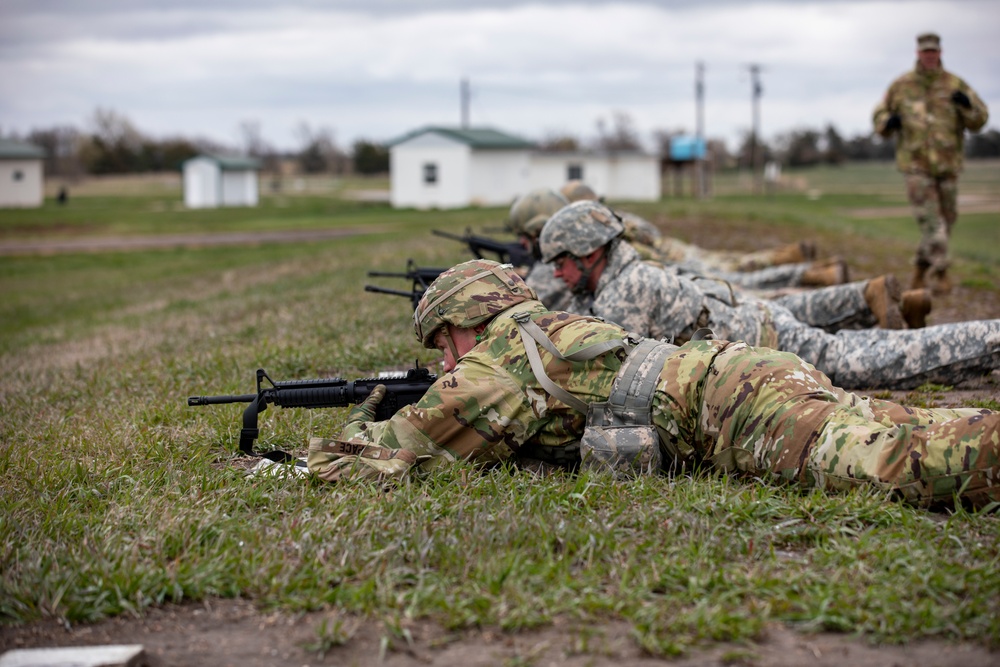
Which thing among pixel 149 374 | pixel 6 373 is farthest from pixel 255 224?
pixel 149 374

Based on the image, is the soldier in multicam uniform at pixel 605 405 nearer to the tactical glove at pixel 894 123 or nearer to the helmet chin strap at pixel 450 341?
the helmet chin strap at pixel 450 341

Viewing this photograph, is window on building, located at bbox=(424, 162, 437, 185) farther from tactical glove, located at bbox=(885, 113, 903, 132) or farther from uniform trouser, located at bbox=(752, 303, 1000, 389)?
uniform trouser, located at bbox=(752, 303, 1000, 389)

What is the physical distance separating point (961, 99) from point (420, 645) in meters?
10.2

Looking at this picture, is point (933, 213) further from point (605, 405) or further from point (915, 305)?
point (605, 405)

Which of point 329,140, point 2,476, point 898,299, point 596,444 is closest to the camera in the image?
point 596,444

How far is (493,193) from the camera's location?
147ft

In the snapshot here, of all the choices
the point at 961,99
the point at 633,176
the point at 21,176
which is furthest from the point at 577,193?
the point at 21,176

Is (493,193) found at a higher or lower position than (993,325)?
higher

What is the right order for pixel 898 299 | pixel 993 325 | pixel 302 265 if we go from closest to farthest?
pixel 993 325 → pixel 898 299 → pixel 302 265

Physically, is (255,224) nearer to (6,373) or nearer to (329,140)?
(6,373)

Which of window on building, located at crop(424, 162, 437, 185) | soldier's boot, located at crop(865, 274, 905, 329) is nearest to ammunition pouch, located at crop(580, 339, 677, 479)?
soldier's boot, located at crop(865, 274, 905, 329)

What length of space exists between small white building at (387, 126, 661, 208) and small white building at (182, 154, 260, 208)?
1595 centimetres

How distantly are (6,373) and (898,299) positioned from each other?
329 inches

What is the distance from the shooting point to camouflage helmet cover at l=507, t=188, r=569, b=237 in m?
8.73
